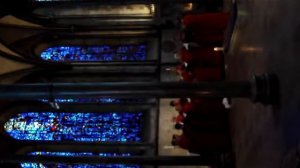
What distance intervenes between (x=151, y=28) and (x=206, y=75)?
154 inches

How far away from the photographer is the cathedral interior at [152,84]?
5180 millimetres

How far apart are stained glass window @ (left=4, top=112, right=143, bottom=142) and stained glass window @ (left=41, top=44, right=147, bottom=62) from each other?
142 centimetres

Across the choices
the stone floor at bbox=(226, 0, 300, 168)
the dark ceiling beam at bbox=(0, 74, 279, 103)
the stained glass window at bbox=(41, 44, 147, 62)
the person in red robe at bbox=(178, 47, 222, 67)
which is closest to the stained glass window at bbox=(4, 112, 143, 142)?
the stained glass window at bbox=(41, 44, 147, 62)

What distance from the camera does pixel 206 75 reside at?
866cm

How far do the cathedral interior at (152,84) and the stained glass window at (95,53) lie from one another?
0.03m

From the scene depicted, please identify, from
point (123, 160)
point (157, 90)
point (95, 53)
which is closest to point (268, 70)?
point (157, 90)

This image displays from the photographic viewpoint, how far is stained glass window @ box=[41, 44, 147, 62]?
12.6 m

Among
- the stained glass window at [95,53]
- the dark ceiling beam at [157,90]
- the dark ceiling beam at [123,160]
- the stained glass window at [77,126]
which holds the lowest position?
the dark ceiling beam at [123,160]

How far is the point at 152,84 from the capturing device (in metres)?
5.38

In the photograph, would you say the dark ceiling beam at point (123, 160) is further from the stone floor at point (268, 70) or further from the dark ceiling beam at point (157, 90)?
the dark ceiling beam at point (157, 90)

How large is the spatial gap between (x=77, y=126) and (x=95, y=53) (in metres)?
1.95

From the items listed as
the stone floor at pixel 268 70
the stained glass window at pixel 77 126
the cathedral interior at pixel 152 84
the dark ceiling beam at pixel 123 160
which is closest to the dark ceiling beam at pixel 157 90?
the cathedral interior at pixel 152 84

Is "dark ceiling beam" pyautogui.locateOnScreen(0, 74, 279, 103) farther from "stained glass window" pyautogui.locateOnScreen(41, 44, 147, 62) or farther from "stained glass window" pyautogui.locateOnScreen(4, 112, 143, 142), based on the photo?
"stained glass window" pyautogui.locateOnScreen(41, 44, 147, 62)

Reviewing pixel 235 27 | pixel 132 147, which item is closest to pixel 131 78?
pixel 132 147
